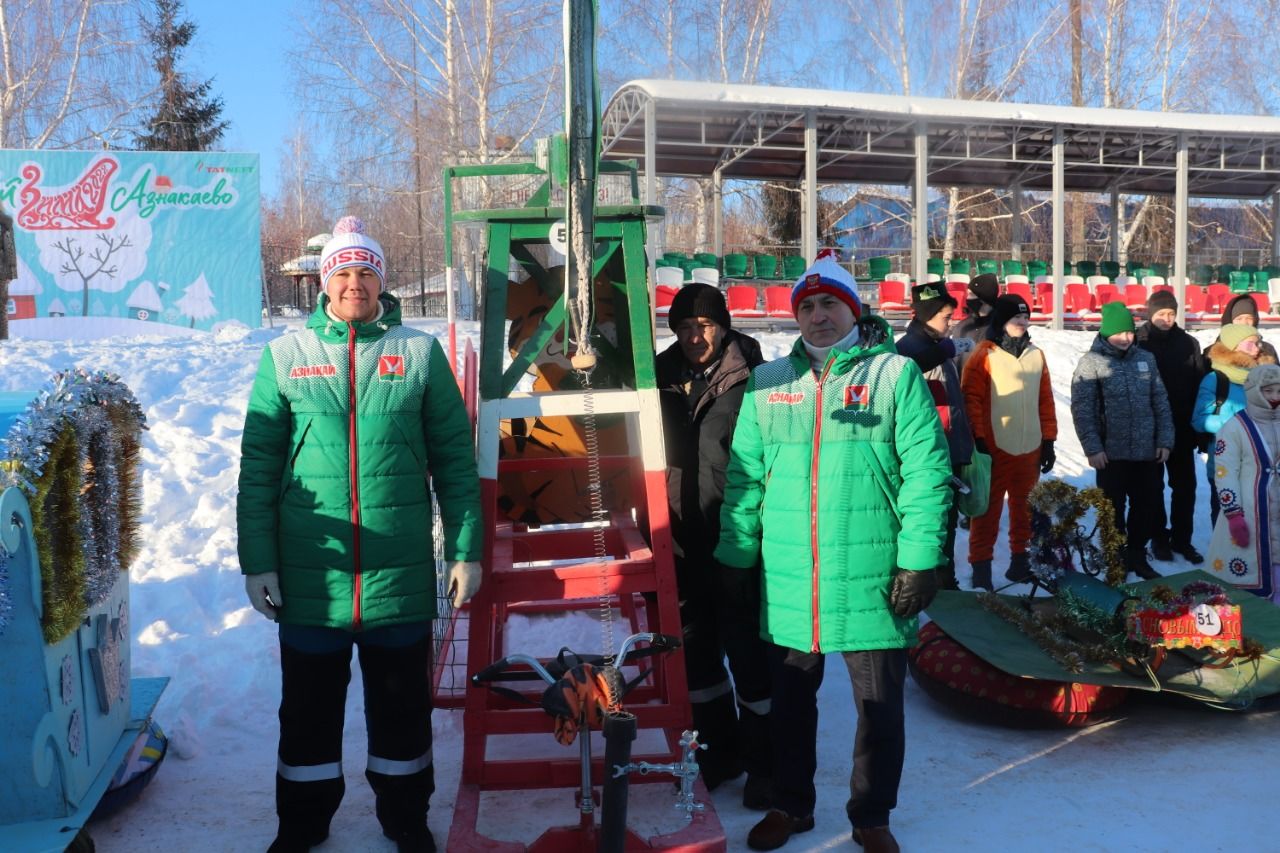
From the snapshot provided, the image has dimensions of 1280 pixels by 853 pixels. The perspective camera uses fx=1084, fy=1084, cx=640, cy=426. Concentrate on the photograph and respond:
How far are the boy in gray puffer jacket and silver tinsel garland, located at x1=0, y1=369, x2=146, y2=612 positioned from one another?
520cm

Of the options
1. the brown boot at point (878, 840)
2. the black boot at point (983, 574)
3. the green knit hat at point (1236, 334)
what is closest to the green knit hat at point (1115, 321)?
the green knit hat at point (1236, 334)

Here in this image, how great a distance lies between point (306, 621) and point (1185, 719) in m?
3.46

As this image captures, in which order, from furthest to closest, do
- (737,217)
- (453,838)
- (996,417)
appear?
(737,217) < (996,417) < (453,838)

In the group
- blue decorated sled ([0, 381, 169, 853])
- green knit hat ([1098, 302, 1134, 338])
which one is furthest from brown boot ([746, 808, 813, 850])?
green knit hat ([1098, 302, 1134, 338])

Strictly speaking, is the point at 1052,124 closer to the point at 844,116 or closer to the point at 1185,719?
the point at 844,116

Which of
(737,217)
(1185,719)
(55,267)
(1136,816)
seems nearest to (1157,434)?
(1185,719)

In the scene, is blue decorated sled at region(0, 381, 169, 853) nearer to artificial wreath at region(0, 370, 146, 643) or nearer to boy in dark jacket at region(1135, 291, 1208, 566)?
artificial wreath at region(0, 370, 146, 643)

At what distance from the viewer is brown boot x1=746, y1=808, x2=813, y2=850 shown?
330 cm

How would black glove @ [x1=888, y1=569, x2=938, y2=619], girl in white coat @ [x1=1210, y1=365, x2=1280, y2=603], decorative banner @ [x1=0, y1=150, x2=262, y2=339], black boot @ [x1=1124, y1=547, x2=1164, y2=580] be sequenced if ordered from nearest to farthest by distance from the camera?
black glove @ [x1=888, y1=569, x2=938, y2=619] → girl in white coat @ [x1=1210, y1=365, x2=1280, y2=603] → black boot @ [x1=1124, y1=547, x2=1164, y2=580] → decorative banner @ [x1=0, y1=150, x2=262, y2=339]

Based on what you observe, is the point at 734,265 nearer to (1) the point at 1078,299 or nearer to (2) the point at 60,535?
(1) the point at 1078,299

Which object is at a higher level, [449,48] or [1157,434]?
[449,48]

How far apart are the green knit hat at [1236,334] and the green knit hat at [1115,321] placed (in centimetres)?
108

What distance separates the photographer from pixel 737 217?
35500 mm

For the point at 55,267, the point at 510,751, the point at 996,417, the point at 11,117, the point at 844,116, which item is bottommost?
the point at 510,751
